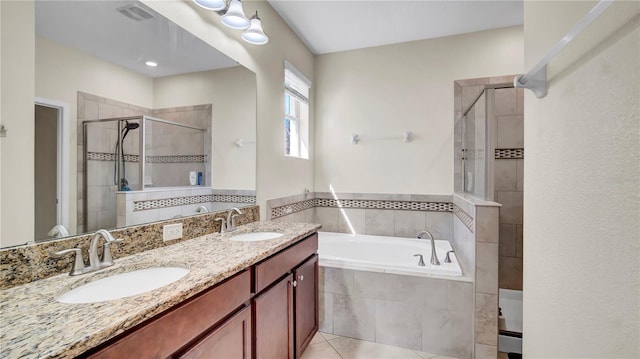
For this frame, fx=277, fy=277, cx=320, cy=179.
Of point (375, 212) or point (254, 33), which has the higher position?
point (254, 33)

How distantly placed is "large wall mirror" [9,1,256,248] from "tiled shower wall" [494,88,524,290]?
2661 mm

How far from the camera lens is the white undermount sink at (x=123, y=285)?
902 millimetres

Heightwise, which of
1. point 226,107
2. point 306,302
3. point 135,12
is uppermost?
point 135,12

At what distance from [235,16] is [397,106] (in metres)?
2.04

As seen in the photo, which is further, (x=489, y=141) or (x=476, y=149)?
(x=476, y=149)

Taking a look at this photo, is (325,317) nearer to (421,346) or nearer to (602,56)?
(421,346)

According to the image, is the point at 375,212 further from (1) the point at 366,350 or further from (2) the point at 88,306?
(2) the point at 88,306

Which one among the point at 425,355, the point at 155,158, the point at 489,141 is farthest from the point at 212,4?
the point at 425,355

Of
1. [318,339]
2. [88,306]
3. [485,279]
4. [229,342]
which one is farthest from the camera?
[318,339]

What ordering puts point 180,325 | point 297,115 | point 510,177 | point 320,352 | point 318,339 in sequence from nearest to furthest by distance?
point 180,325, point 320,352, point 318,339, point 510,177, point 297,115

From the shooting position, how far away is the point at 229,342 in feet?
3.58

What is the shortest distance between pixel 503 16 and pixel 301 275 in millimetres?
2951

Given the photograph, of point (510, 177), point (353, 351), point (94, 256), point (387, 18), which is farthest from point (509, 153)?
point (94, 256)

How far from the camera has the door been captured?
0.98 m
